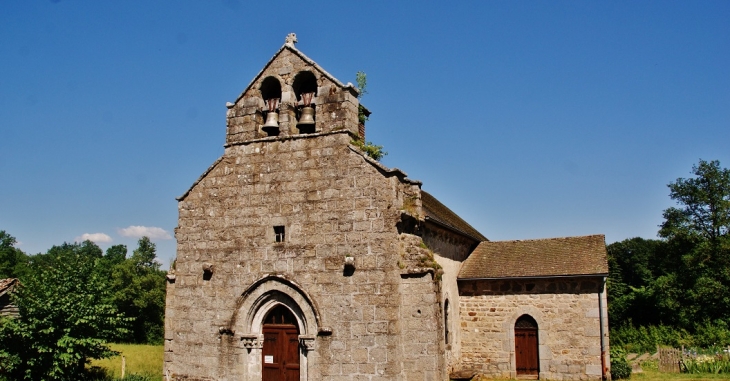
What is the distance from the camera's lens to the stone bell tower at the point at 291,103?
601 inches

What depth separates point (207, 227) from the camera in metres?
16.2

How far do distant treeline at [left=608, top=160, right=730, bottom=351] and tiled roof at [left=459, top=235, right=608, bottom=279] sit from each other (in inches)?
552

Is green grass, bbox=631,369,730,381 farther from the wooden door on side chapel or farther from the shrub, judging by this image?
the wooden door on side chapel

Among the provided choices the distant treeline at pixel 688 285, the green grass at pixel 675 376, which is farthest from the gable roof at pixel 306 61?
the distant treeline at pixel 688 285

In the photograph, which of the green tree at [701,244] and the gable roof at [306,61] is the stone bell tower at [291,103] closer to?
the gable roof at [306,61]

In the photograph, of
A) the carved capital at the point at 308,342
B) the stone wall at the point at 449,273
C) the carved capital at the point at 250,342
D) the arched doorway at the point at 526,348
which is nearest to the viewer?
the carved capital at the point at 308,342

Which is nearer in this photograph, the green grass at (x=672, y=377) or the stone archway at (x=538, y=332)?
the stone archway at (x=538, y=332)

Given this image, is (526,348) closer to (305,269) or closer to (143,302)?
(305,269)

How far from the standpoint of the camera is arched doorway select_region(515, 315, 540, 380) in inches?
759

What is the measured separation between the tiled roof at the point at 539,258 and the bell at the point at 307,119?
813cm

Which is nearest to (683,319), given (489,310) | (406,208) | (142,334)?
(489,310)

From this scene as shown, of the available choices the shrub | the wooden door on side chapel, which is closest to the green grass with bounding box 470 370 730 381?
the shrub

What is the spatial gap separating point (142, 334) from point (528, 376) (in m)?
38.0

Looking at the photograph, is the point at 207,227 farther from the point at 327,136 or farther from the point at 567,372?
the point at 567,372
